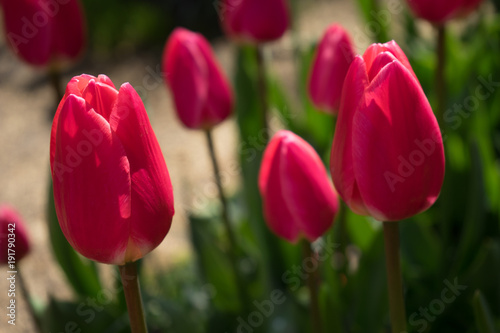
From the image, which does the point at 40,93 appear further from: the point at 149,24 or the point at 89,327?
the point at 89,327

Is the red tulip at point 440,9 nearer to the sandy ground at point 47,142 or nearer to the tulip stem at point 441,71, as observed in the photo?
the tulip stem at point 441,71

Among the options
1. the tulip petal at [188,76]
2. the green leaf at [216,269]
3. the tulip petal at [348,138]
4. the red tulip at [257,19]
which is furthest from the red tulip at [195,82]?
the tulip petal at [348,138]

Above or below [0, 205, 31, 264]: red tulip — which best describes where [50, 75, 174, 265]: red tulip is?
above

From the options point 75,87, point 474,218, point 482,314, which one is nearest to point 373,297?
point 474,218

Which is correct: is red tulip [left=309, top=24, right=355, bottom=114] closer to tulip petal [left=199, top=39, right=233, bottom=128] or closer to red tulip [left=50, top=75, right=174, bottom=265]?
tulip petal [left=199, top=39, right=233, bottom=128]

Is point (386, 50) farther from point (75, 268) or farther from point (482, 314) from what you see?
point (75, 268)

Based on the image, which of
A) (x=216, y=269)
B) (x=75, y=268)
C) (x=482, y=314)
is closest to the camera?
(x=482, y=314)

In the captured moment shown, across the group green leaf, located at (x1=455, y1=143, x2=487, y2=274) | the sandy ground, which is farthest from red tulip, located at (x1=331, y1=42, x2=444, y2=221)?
the sandy ground
